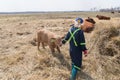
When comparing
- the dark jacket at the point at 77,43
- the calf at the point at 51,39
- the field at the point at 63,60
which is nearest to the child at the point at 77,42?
the dark jacket at the point at 77,43

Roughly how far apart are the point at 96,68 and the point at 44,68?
1568 mm

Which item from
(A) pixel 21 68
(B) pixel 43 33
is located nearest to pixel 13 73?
(A) pixel 21 68

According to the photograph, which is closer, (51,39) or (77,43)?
(77,43)

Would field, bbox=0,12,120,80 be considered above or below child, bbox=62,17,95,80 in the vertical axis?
below

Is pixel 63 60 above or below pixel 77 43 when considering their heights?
below

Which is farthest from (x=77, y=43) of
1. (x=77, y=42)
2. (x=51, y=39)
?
(x=51, y=39)

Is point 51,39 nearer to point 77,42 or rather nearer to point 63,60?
point 63,60

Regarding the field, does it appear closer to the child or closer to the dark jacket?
the child

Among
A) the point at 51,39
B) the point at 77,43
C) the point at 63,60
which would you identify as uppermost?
the point at 77,43

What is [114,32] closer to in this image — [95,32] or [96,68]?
[95,32]

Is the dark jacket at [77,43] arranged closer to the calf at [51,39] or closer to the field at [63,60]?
the field at [63,60]

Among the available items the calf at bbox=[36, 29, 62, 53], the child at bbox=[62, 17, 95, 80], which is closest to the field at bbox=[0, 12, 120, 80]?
the calf at bbox=[36, 29, 62, 53]

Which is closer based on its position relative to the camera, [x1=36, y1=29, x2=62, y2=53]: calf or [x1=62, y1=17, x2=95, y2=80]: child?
[x1=62, y1=17, x2=95, y2=80]: child

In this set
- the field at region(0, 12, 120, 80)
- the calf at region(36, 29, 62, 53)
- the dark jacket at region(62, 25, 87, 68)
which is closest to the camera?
the dark jacket at region(62, 25, 87, 68)
